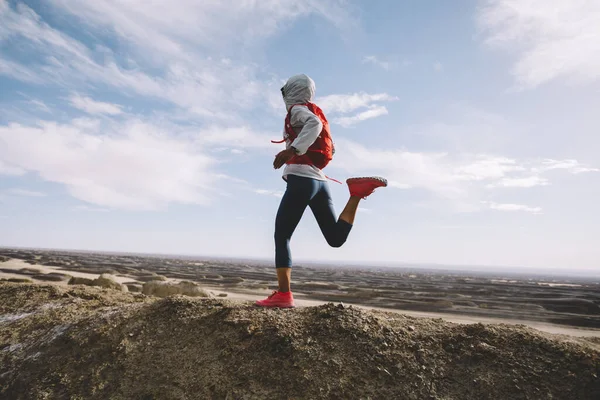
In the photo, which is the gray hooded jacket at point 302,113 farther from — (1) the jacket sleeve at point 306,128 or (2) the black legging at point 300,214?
(2) the black legging at point 300,214

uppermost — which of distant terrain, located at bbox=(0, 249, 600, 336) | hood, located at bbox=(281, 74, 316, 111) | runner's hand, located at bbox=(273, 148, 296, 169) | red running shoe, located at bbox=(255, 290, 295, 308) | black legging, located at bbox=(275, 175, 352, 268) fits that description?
hood, located at bbox=(281, 74, 316, 111)

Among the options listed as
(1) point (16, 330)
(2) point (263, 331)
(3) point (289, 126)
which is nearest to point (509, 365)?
(2) point (263, 331)

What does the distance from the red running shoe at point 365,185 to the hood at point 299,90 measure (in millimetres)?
905

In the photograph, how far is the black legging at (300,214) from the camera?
300cm

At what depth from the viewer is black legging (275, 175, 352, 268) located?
3002 millimetres

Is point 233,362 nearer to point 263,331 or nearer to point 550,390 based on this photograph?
point 263,331

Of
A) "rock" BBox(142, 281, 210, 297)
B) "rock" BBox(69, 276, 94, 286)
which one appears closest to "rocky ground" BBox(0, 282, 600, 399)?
"rock" BBox(142, 281, 210, 297)

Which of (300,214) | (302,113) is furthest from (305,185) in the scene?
(302,113)

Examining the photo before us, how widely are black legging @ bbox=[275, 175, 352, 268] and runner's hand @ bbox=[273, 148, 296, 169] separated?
18cm

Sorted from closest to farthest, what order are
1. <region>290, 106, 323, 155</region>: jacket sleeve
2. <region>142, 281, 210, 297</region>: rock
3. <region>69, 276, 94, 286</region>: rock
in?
1. <region>290, 106, 323, 155</region>: jacket sleeve
2. <region>142, 281, 210, 297</region>: rock
3. <region>69, 276, 94, 286</region>: rock

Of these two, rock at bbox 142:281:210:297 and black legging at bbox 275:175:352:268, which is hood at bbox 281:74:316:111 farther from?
rock at bbox 142:281:210:297

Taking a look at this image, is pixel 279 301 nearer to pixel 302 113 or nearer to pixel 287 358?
pixel 287 358

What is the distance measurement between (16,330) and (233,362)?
238cm

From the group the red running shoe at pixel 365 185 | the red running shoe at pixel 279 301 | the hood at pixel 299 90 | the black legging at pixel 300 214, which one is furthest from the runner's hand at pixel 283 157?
the red running shoe at pixel 279 301
